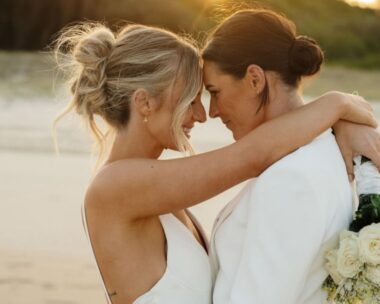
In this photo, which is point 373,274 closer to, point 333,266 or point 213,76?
point 333,266

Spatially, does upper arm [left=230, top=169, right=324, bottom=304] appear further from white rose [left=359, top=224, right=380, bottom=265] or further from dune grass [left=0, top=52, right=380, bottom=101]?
dune grass [left=0, top=52, right=380, bottom=101]

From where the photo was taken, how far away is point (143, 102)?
10.9 ft

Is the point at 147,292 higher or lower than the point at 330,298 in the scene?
lower

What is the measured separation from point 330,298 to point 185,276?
543mm

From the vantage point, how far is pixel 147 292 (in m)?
3.28

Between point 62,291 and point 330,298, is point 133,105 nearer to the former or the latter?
point 330,298

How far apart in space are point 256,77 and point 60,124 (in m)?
15.9

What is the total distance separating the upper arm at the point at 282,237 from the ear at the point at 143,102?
63 centimetres

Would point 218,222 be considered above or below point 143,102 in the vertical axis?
below

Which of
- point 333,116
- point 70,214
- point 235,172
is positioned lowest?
point 70,214

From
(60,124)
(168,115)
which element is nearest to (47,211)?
(168,115)

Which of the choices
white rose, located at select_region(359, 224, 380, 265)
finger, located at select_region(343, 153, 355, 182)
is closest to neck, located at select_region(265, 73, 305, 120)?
finger, located at select_region(343, 153, 355, 182)

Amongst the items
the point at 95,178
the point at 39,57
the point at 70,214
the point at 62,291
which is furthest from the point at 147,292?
the point at 39,57

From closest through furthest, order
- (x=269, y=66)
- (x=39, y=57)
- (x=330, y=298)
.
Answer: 1. (x=330, y=298)
2. (x=269, y=66)
3. (x=39, y=57)
